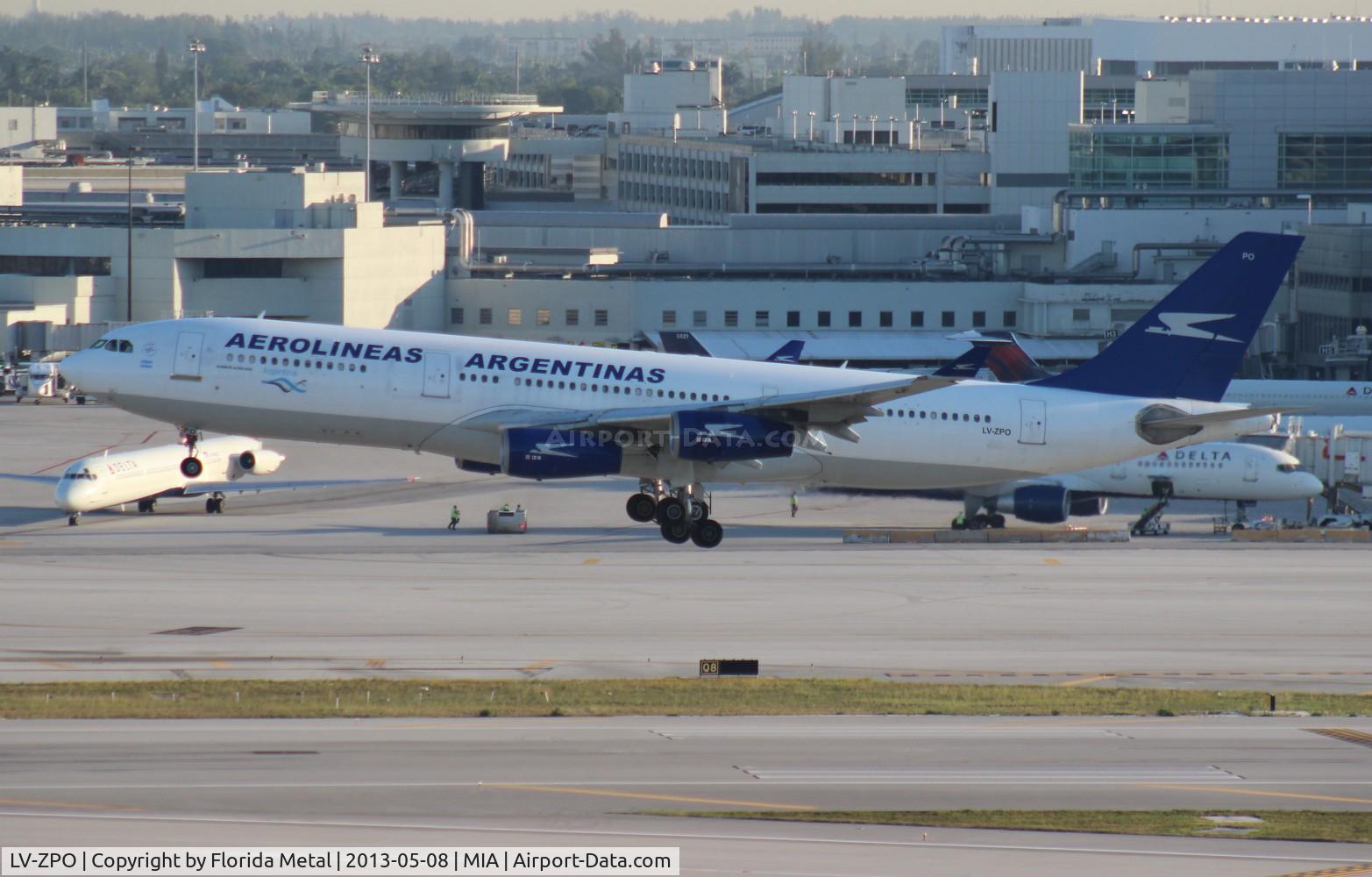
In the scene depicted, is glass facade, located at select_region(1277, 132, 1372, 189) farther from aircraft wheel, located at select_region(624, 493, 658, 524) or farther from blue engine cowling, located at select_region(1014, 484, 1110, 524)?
aircraft wheel, located at select_region(624, 493, 658, 524)

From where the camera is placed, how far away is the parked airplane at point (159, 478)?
80.7m

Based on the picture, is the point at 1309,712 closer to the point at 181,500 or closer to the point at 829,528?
the point at 829,528

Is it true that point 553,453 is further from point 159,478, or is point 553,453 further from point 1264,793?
point 159,478

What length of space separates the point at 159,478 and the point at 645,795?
183ft

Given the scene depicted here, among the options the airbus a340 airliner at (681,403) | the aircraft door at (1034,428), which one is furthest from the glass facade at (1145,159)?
the aircraft door at (1034,428)

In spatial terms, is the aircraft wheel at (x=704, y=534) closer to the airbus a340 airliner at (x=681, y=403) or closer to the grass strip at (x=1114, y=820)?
the airbus a340 airliner at (x=681, y=403)

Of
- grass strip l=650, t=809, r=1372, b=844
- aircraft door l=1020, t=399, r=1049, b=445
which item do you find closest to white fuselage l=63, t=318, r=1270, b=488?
aircraft door l=1020, t=399, r=1049, b=445

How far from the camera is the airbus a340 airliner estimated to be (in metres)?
53.8

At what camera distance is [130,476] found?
82.4 m

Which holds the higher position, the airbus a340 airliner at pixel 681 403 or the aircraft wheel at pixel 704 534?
the airbus a340 airliner at pixel 681 403

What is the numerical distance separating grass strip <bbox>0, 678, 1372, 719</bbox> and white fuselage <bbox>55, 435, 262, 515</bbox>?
36.0m

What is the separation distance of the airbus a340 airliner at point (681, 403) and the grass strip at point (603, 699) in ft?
29.0

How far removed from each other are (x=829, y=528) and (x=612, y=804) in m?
51.5

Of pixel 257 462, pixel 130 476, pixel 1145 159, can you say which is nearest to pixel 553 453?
pixel 130 476
